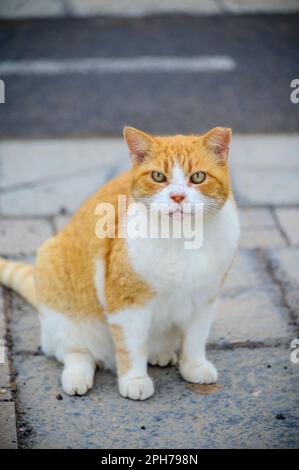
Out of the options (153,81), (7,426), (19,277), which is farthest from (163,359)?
(153,81)

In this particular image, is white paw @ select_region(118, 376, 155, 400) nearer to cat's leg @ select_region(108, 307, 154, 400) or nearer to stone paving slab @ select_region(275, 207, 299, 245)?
cat's leg @ select_region(108, 307, 154, 400)

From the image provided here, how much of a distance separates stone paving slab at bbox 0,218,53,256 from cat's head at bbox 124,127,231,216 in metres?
1.56

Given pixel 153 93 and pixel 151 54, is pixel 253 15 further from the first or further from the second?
pixel 153 93

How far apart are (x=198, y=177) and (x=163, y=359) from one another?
977 mm

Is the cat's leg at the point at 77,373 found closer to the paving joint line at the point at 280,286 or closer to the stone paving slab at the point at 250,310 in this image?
the stone paving slab at the point at 250,310

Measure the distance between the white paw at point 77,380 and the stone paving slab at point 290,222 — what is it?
5.71ft

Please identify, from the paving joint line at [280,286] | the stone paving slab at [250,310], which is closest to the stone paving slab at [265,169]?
the paving joint line at [280,286]

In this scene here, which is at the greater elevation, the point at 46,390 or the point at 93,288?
the point at 93,288

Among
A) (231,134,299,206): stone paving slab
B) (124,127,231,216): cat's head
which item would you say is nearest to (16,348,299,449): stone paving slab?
(124,127,231,216): cat's head

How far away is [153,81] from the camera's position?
265 inches

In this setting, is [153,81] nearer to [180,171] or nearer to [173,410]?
[180,171]

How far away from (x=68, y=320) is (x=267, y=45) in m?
4.86
